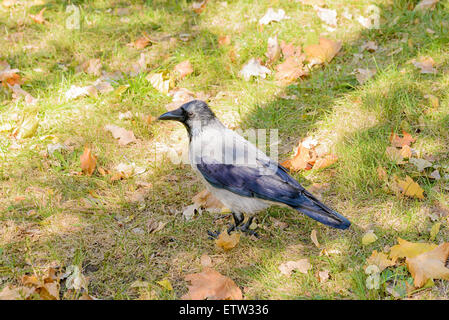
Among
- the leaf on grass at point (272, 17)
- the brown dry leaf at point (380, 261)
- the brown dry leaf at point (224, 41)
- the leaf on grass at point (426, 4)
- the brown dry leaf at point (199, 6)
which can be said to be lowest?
the brown dry leaf at point (380, 261)

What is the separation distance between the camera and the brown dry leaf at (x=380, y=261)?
114 inches

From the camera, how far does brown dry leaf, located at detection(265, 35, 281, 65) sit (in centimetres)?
514

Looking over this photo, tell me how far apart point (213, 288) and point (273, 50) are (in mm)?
3160

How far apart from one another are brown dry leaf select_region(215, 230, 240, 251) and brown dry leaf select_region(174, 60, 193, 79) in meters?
2.46

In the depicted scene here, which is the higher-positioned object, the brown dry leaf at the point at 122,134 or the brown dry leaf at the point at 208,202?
the brown dry leaf at the point at 122,134

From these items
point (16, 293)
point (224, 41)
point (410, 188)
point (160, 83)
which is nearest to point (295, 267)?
point (410, 188)

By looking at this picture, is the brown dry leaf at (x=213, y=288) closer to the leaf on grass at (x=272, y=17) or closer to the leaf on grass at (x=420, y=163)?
the leaf on grass at (x=420, y=163)

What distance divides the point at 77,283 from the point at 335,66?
11.6 feet

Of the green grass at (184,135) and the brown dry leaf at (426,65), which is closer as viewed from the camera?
the green grass at (184,135)

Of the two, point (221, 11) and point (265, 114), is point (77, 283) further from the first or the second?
point (221, 11)

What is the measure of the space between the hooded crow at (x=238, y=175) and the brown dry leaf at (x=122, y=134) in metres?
0.87

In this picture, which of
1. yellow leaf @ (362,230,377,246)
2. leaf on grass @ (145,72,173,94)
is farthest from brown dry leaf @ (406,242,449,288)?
leaf on grass @ (145,72,173,94)

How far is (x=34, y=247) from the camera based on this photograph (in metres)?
3.33

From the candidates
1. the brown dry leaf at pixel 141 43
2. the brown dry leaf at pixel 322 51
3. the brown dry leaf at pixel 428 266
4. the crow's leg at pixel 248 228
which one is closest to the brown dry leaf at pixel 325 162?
the crow's leg at pixel 248 228
